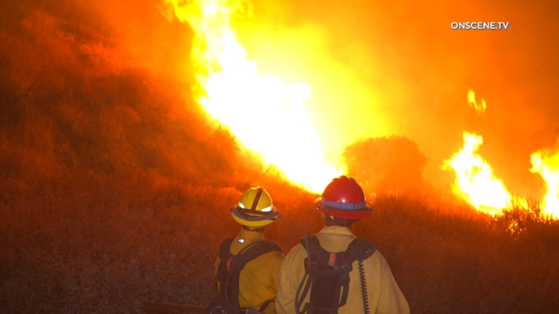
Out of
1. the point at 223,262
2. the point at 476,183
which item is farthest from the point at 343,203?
the point at 476,183

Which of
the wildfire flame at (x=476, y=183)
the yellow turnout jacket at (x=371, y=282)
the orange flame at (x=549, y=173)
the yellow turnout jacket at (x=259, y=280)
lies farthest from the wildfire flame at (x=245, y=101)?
the yellow turnout jacket at (x=371, y=282)

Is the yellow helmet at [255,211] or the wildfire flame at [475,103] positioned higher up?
the wildfire flame at [475,103]

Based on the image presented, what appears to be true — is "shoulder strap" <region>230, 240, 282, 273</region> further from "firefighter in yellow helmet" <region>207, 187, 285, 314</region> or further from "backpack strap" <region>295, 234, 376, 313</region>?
"backpack strap" <region>295, 234, 376, 313</region>

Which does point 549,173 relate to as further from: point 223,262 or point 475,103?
point 223,262

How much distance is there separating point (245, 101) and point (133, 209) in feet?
27.5

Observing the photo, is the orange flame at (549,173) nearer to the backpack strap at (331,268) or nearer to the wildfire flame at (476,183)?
the wildfire flame at (476,183)

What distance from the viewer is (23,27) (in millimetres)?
13750

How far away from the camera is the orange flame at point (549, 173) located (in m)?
15.0

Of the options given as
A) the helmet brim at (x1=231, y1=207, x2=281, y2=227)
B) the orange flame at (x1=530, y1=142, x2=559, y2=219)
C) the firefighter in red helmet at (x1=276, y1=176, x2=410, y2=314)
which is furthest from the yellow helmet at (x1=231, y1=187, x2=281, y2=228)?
the orange flame at (x1=530, y1=142, x2=559, y2=219)

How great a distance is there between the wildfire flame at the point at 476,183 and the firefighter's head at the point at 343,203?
44.8 ft

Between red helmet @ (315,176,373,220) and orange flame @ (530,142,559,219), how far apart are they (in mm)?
13282

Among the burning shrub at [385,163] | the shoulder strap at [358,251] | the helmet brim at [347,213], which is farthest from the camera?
the burning shrub at [385,163]

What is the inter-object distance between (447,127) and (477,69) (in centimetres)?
320

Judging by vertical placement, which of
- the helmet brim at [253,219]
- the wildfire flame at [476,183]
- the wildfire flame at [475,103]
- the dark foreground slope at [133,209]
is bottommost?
the helmet brim at [253,219]
